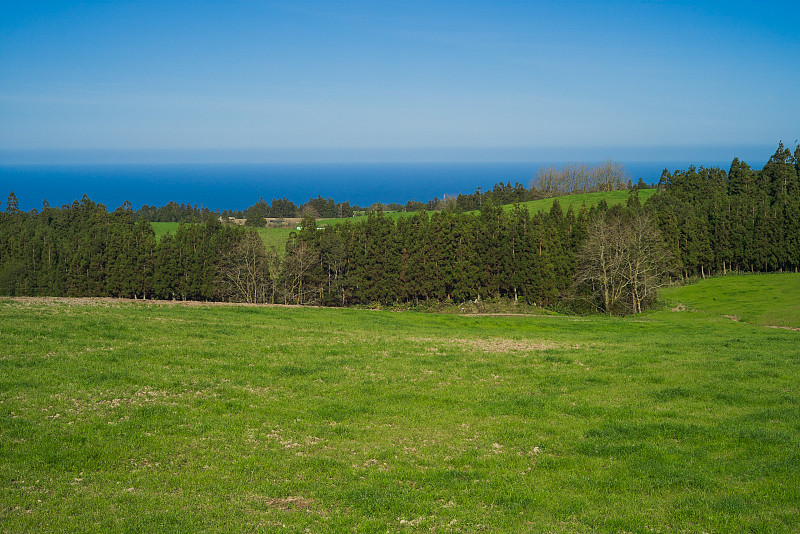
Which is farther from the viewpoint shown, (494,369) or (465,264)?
(465,264)

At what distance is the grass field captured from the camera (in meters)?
10.7

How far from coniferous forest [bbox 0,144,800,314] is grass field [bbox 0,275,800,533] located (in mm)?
45440

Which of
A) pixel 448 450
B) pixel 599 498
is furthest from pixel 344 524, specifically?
pixel 599 498

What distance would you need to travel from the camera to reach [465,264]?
7756 cm

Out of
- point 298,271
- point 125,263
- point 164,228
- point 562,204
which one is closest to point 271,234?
point 164,228

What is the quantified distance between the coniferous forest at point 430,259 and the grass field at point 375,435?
4544 cm

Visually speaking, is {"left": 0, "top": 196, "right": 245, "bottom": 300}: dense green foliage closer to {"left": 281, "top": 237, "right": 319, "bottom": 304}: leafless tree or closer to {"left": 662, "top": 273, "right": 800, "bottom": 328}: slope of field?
{"left": 281, "top": 237, "right": 319, "bottom": 304}: leafless tree

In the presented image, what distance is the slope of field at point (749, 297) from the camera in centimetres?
5291

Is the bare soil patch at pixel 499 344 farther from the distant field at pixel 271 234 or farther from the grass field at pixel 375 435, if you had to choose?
the distant field at pixel 271 234

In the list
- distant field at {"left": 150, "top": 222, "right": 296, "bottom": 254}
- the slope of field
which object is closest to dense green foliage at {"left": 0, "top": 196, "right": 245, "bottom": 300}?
distant field at {"left": 150, "top": 222, "right": 296, "bottom": 254}

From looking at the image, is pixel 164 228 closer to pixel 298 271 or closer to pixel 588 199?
pixel 298 271

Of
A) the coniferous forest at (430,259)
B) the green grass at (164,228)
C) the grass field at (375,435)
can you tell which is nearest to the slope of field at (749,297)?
the coniferous forest at (430,259)

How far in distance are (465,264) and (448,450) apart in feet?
210

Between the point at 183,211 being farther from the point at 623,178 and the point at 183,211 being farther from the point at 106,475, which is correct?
the point at 106,475
